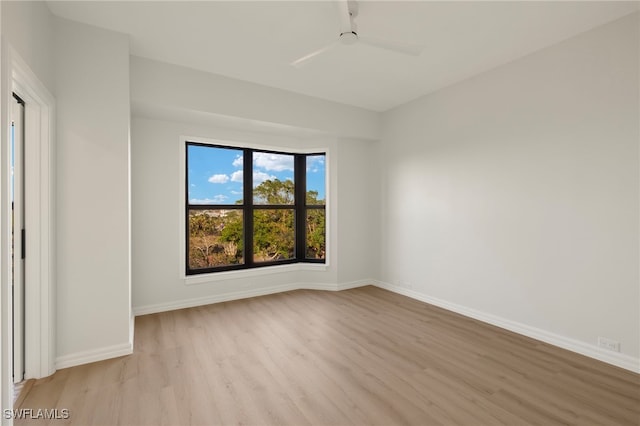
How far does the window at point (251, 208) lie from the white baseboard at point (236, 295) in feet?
1.22

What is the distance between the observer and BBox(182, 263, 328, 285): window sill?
4.20 meters

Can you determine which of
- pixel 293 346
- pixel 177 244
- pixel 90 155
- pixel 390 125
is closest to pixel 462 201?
pixel 390 125

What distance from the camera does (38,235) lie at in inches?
94.0

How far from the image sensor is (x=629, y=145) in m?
2.59

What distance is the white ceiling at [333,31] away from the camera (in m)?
2.48

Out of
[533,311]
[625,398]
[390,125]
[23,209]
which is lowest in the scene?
[625,398]

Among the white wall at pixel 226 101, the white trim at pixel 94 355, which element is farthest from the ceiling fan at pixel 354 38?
the white trim at pixel 94 355

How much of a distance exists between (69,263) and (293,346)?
207 centimetres

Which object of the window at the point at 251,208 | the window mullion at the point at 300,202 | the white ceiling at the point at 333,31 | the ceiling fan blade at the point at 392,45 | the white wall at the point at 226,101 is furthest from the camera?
the window mullion at the point at 300,202

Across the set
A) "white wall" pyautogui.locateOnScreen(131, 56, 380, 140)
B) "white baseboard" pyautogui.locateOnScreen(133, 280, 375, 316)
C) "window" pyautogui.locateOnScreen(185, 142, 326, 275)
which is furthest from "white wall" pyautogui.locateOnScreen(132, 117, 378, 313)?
"white wall" pyautogui.locateOnScreen(131, 56, 380, 140)

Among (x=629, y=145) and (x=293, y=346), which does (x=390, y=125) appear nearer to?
(x=629, y=145)

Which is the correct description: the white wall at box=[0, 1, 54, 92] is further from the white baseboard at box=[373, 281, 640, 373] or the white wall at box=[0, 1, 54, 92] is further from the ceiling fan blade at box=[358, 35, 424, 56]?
the white baseboard at box=[373, 281, 640, 373]

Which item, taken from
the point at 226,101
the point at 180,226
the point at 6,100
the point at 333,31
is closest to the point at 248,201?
the point at 180,226

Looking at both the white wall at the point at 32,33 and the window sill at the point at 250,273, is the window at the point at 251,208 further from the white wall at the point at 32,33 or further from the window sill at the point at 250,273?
the white wall at the point at 32,33
